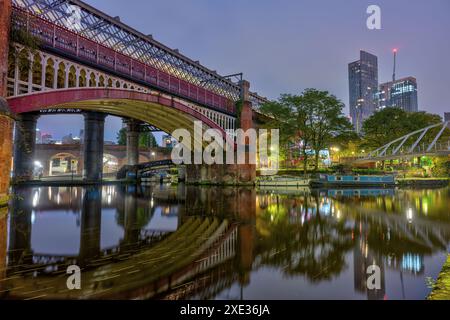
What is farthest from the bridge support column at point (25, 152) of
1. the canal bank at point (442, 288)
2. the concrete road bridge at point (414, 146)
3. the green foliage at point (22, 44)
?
the concrete road bridge at point (414, 146)

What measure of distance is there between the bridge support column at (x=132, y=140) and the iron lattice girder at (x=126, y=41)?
1950 centimetres

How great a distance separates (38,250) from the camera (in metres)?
7.57

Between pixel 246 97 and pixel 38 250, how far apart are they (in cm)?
4027

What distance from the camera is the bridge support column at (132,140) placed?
50688mm

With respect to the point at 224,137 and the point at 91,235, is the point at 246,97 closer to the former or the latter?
the point at 224,137

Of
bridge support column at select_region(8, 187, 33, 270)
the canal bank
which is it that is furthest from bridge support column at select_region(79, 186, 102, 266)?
the canal bank

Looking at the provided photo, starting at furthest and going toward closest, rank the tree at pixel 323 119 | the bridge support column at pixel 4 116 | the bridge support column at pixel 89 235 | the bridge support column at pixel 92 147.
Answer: the tree at pixel 323 119 < the bridge support column at pixel 92 147 < the bridge support column at pixel 4 116 < the bridge support column at pixel 89 235

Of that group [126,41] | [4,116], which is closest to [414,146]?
[126,41]

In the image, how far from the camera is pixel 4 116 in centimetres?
1311

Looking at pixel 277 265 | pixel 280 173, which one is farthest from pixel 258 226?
pixel 280 173

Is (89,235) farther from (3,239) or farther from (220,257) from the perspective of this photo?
(220,257)

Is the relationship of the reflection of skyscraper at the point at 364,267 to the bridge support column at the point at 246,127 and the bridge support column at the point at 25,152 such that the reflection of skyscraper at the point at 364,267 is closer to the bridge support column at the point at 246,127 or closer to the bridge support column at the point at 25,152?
the bridge support column at the point at 246,127

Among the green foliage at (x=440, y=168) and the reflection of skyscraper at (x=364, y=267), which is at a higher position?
the green foliage at (x=440, y=168)

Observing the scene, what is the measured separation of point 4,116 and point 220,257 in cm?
1359
